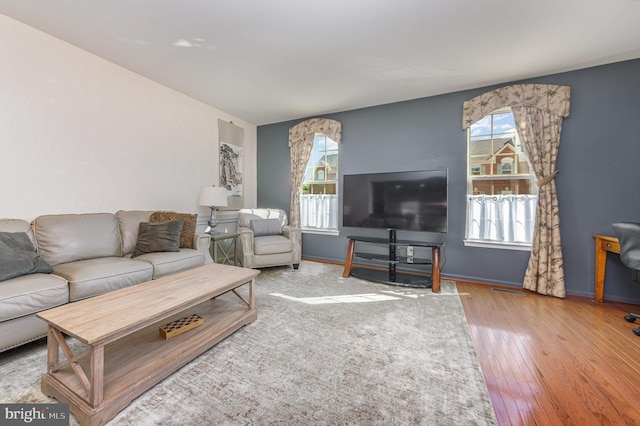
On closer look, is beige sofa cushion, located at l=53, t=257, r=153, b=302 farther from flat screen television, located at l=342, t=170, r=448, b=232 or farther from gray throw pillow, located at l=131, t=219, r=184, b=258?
flat screen television, located at l=342, t=170, r=448, b=232

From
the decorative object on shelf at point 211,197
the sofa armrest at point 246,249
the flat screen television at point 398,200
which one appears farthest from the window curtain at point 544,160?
the decorative object on shelf at point 211,197

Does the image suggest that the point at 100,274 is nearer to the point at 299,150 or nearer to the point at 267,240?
the point at 267,240

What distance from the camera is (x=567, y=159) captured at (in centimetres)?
286

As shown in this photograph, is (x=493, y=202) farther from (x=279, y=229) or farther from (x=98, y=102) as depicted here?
(x=98, y=102)

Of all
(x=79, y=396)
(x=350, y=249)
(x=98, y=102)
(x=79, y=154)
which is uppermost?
(x=98, y=102)

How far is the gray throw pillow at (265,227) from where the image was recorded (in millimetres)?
3873

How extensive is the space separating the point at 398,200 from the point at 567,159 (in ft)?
6.15

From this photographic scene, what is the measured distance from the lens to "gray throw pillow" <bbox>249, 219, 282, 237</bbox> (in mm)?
3873

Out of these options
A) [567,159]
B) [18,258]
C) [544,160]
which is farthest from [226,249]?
[567,159]

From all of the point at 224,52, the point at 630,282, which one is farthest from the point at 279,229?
the point at 630,282

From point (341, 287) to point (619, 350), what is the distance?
225 centimetres

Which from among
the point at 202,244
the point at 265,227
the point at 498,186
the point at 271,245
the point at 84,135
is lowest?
the point at 271,245

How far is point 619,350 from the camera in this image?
1789 mm

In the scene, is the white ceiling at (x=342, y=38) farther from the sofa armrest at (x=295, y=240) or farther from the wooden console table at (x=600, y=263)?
the sofa armrest at (x=295, y=240)
